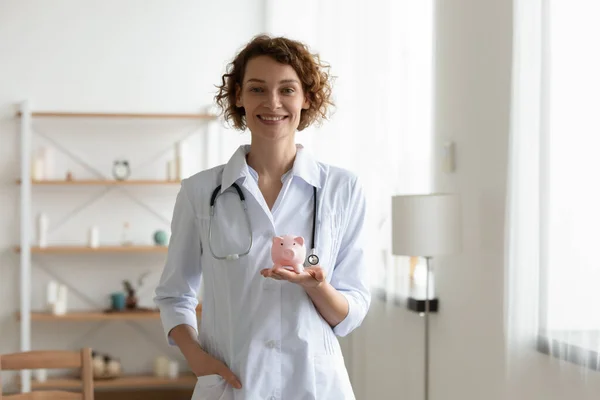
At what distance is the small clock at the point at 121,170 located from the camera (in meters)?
5.81

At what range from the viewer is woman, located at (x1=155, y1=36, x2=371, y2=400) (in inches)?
61.6

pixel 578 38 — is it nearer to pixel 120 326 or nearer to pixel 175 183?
pixel 175 183

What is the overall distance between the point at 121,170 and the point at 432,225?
3.24 metres

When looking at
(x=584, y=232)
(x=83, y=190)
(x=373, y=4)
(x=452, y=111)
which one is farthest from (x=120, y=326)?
(x=584, y=232)

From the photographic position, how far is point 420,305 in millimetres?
3594

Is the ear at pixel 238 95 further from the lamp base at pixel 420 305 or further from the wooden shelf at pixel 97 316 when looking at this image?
the wooden shelf at pixel 97 316

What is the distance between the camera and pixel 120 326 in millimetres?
5977

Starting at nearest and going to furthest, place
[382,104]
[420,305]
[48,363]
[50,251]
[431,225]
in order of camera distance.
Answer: [48,363] → [431,225] → [420,305] → [382,104] → [50,251]

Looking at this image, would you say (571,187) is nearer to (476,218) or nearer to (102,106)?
(476,218)

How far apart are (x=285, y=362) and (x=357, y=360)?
3302 millimetres

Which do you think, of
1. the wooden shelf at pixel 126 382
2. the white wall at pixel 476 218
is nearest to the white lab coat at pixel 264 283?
the white wall at pixel 476 218

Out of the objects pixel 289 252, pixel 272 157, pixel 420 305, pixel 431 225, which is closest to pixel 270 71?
pixel 272 157

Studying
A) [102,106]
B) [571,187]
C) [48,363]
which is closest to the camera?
[571,187]

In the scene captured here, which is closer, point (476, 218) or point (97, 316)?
point (476, 218)
